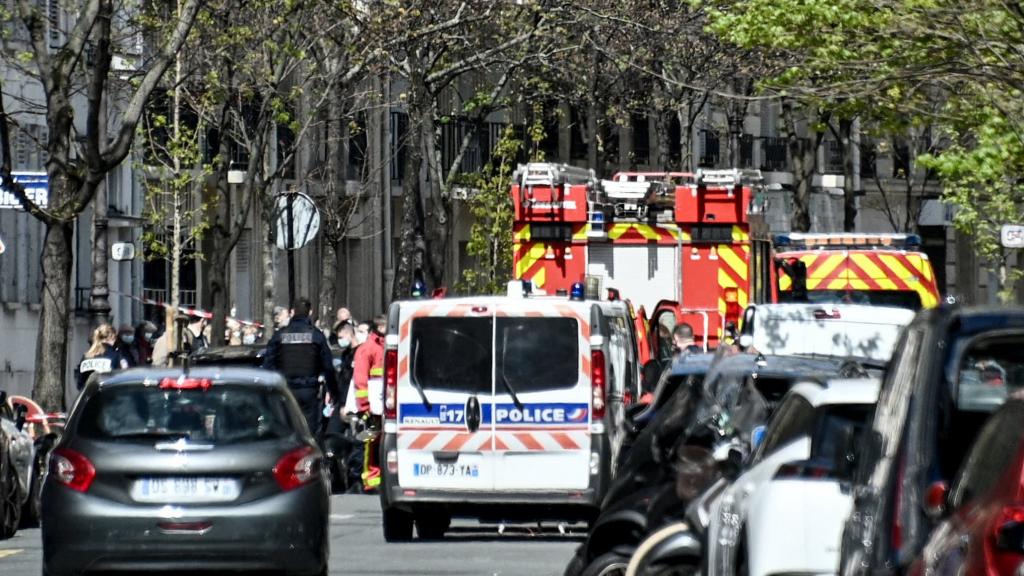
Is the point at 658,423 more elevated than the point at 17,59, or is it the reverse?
the point at 17,59

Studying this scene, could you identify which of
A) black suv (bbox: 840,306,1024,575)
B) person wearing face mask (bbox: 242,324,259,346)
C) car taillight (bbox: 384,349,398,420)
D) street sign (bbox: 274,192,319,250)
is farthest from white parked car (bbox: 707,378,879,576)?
person wearing face mask (bbox: 242,324,259,346)

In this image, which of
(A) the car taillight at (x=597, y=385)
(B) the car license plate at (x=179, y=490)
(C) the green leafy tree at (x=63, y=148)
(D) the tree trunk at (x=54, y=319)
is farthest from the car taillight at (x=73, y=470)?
Answer: (D) the tree trunk at (x=54, y=319)

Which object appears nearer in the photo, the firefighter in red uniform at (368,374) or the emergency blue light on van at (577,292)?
the emergency blue light on van at (577,292)

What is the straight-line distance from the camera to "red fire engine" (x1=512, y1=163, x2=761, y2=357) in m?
25.8

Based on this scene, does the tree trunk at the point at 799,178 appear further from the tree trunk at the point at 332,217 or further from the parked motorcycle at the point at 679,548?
the parked motorcycle at the point at 679,548

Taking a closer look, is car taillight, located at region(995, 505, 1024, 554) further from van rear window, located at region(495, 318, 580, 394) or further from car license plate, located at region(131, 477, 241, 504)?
van rear window, located at region(495, 318, 580, 394)

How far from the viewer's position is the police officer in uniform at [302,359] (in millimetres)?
23500

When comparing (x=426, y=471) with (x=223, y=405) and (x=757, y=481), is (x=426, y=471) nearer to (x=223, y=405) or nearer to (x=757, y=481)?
(x=223, y=405)

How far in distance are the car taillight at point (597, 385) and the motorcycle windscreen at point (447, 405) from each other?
708 mm

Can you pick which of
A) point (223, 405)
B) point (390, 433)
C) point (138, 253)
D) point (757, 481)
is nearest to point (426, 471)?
point (390, 433)

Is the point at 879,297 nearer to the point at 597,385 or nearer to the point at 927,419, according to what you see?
the point at 597,385

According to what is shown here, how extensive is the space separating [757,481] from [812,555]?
77 cm

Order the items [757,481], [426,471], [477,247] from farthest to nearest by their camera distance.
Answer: [477,247] < [426,471] < [757,481]

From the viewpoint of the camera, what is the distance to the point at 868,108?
88.1 feet
